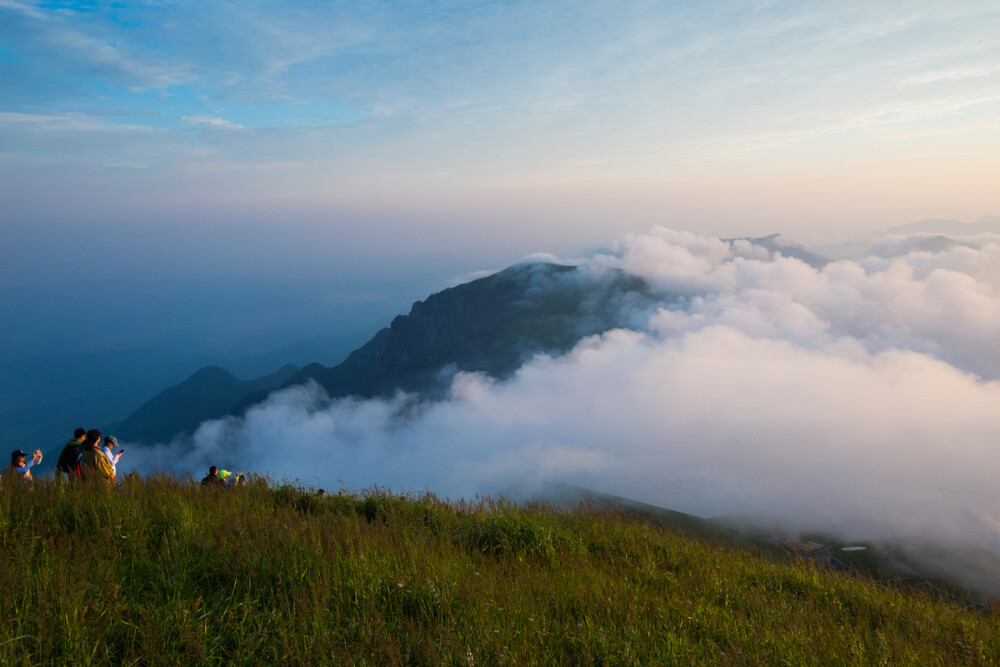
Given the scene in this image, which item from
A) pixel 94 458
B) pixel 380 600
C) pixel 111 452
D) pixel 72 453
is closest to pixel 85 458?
pixel 94 458

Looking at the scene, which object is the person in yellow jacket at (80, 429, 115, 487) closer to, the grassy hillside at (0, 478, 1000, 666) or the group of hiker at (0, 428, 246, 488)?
the group of hiker at (0, 428, 246, 488)

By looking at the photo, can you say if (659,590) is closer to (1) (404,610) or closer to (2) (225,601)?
(1) (404,610)

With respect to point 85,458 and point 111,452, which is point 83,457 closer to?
point 85,458

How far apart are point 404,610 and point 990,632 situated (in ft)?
22.3

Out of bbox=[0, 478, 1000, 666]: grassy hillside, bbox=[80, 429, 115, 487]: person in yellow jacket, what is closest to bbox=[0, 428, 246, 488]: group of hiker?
bbox=[80, 429, 115, 487]: person in yellow jacket

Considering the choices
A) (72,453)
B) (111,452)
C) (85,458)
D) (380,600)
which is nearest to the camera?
(380,600)

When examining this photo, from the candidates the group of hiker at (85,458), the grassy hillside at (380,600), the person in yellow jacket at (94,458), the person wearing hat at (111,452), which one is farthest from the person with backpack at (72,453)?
the grassy hillside at (380,600)

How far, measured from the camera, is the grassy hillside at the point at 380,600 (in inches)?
146

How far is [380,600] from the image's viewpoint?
179 inches

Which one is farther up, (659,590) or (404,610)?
(404,610)

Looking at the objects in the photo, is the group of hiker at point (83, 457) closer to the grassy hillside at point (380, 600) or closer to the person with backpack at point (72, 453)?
the person with backpack at point (72, 453)

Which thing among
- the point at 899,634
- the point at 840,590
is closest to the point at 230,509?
the point at 899,634

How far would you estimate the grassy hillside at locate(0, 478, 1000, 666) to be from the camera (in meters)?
3.70

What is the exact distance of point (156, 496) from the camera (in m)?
6.82
